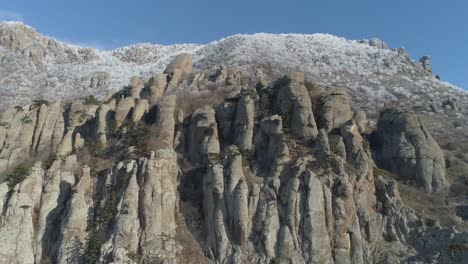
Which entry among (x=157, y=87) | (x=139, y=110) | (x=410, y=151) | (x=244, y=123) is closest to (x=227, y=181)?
(x=244, y=123)

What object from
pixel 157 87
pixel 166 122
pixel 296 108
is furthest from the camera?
pixel 157 87

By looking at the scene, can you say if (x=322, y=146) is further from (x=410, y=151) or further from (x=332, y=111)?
(x=410, y=151)

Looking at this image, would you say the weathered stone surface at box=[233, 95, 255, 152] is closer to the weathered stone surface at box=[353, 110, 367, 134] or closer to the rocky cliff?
the rocky cliff

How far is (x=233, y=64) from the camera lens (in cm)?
13312

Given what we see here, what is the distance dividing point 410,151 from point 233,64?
71.7 metres

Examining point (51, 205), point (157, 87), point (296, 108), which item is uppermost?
point (157, 87)

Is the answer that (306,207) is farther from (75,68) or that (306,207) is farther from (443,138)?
(75,68)

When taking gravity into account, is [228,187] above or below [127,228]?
above

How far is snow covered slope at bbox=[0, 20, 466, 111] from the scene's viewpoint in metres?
130

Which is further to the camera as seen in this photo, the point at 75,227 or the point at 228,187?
the point at 228,187

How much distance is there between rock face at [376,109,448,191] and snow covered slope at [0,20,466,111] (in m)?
43.6

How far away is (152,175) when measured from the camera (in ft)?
198

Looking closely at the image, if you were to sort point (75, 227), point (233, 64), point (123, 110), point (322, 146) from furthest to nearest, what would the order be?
point (233, 64) < point (123, 110) < point (322, 146) < point (75, 227)

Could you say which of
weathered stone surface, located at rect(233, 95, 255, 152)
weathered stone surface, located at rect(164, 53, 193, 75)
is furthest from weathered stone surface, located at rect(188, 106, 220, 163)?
weathered stone surface, located at rect(164, 53, 193, 75)
